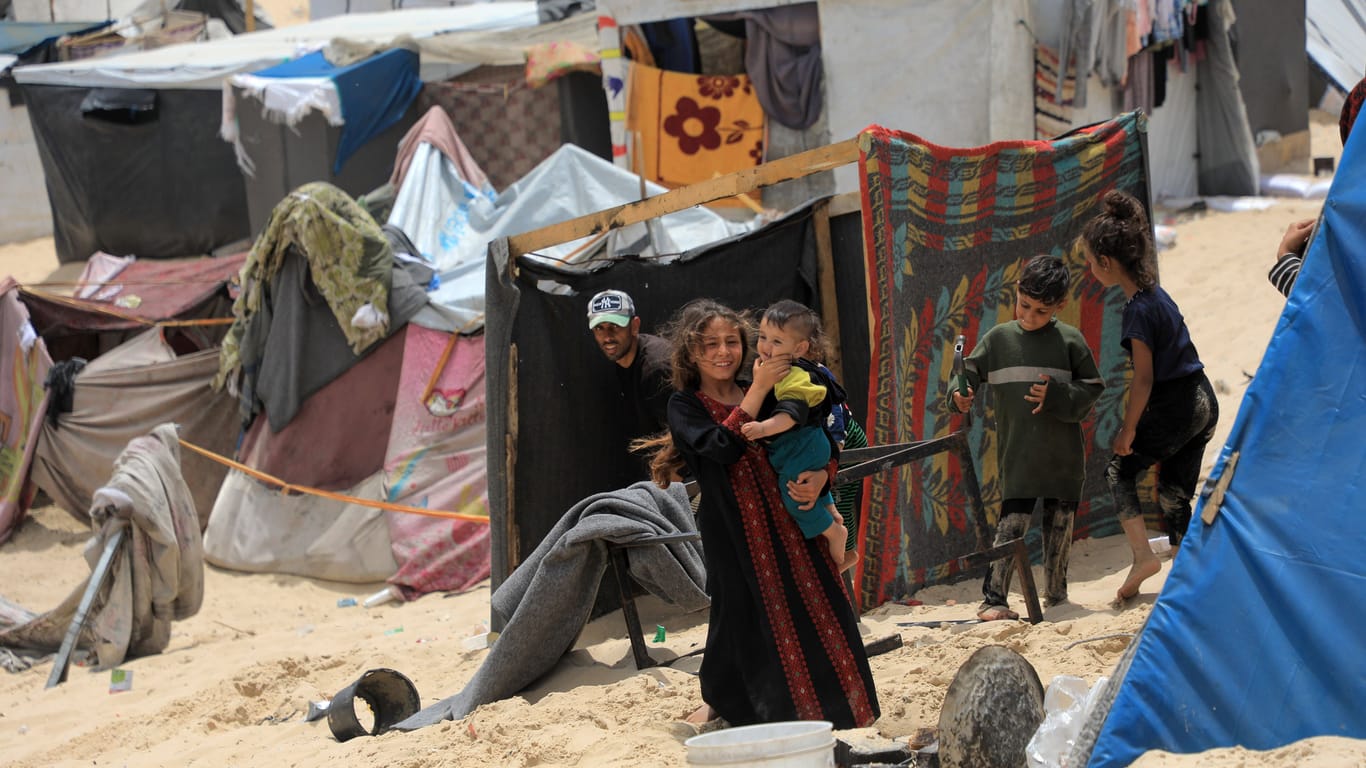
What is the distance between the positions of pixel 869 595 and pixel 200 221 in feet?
41.2

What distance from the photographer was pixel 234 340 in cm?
966

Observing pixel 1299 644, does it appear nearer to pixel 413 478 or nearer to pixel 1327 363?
pixel 1327 363

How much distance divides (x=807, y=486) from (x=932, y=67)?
7.82 m

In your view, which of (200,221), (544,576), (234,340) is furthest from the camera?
(200,221)

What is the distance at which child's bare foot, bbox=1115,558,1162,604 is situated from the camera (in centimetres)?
473

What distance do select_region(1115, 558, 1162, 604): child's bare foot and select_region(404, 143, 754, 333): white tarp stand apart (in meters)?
4.44

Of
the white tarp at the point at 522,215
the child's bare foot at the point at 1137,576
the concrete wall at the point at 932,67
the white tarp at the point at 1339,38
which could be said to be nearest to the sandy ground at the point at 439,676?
the child's bare foot at the point at 1137,576

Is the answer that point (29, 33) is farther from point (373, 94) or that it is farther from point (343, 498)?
point (343, 498)

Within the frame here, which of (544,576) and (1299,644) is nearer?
(1299,644)

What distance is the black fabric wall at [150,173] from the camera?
15625 millimetres

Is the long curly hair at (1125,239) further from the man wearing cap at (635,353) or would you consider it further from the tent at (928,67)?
the tent at (928,67)

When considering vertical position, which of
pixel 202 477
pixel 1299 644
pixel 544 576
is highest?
pixel 1299 644

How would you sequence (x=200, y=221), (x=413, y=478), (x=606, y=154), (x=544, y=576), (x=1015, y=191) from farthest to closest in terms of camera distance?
(x=200, y=221), (x=606, y=154), (x=413, y=478), (x=1015, y=191), (x=544, y=576)

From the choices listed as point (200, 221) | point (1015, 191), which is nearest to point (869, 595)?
point (1015, 191)
